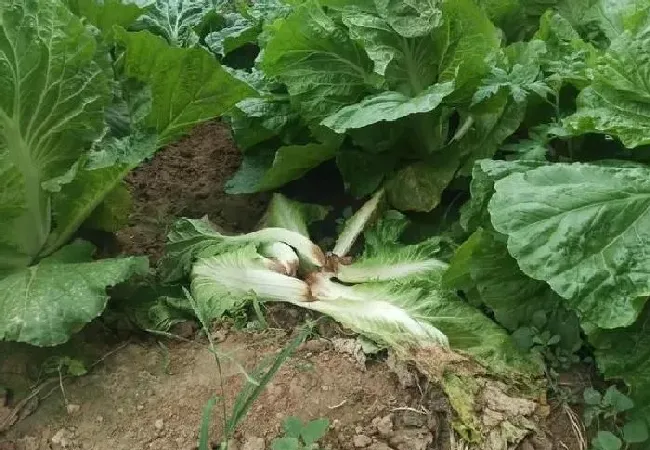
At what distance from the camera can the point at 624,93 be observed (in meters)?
1.93

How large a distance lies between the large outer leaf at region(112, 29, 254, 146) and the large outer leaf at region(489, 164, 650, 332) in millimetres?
799

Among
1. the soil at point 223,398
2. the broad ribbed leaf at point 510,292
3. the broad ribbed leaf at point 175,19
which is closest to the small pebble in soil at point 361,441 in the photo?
the soil at point 223,398

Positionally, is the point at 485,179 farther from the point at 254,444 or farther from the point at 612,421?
the point at 254,444

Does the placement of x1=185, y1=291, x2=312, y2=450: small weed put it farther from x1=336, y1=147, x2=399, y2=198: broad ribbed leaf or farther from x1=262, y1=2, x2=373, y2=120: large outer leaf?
x1=262, y1=2, x2=373, y2=120: large outer leaf

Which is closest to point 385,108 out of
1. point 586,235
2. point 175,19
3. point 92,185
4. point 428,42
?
point 428,42

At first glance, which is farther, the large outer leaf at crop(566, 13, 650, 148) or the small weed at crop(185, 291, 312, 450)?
the large outer leaf at crop(566, 13, 650, 148)

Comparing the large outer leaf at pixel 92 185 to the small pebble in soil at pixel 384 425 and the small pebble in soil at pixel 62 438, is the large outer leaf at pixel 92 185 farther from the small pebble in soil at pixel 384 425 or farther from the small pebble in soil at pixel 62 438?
the small pebble in soil at pixel 384 425

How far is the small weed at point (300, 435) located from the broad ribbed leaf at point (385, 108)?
78 cm

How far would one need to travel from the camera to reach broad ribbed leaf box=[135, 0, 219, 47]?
2.83 meters

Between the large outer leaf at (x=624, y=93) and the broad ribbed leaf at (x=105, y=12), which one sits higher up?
the broad ribbed leaf at (x=105, y=12)

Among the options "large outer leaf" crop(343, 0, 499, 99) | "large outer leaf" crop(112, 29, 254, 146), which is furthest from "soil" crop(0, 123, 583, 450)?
"large outer leaf" crop(343, 0, 499, 99)

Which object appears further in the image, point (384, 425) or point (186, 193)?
point (186, 193)

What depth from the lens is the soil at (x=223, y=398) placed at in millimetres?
1744

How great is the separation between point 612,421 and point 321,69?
48.5 inches
